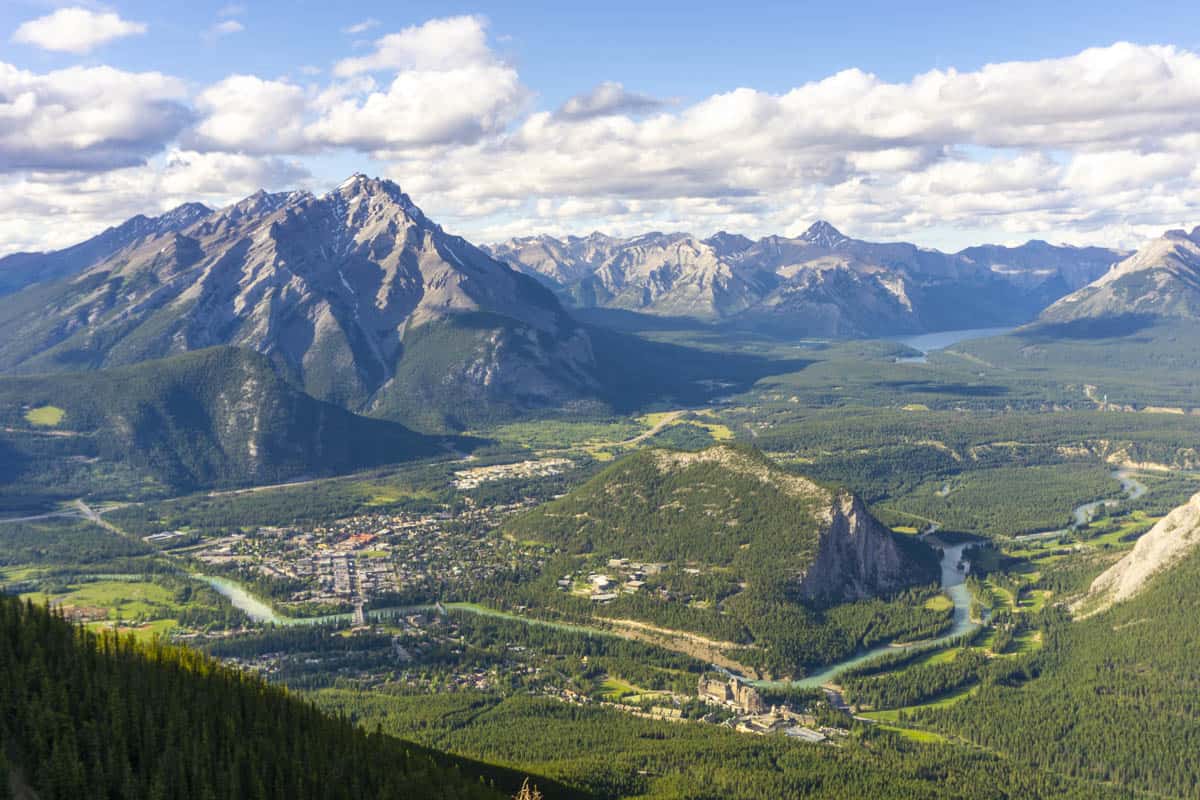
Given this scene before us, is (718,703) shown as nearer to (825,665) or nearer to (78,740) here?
(825,665)

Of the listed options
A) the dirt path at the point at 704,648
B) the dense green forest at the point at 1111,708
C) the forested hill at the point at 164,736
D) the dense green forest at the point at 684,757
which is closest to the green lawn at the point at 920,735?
the dense green forest at the point at 1111,708

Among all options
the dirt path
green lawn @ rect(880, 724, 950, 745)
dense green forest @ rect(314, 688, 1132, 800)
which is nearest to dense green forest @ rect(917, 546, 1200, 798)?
green lawn @ rect(880, 724, 950, 745)

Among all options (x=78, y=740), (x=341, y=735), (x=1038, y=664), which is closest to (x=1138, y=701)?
(x=1038, y=664)

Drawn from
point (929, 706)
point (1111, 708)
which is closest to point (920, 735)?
point (929, 706)

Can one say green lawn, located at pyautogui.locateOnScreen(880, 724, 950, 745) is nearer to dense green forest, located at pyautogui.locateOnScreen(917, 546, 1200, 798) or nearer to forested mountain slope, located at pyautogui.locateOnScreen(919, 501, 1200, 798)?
dense green forest, located at pyautogui.locateOnScreen(917, 546, 1200, 798)

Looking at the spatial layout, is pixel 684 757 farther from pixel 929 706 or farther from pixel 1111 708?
pixel 1111 708

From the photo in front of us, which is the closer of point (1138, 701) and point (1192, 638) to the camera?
point (1138, 701)

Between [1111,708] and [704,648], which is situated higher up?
[704,648]

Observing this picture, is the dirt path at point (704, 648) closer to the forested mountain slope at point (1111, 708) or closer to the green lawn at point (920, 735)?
the green lawn at point (920, 735)
